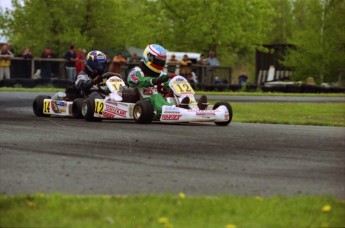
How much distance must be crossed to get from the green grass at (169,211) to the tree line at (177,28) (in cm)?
2981

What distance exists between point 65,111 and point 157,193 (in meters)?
8.90

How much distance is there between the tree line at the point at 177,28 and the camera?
36.8 m

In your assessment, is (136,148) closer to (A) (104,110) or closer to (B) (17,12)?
(A) (104,110)

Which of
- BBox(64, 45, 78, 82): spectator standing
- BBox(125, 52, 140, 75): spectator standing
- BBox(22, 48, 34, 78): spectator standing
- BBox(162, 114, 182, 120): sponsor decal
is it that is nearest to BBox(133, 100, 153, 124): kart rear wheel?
BBox(162, 114, 182, 120): sponsor decal

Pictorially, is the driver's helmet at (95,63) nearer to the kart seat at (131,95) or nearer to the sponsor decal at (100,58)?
the sponsor decal at (100,58)

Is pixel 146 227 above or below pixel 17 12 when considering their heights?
below

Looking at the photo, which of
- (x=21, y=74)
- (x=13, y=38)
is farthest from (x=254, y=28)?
(x=21, y=74)

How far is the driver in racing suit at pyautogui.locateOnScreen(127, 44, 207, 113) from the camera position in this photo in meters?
13.1

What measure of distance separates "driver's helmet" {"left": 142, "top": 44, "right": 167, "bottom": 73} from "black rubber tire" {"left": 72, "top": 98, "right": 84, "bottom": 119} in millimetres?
1455

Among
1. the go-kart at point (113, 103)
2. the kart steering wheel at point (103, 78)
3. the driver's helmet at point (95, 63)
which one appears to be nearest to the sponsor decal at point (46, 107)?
the driver's helmet at point (95, 63)

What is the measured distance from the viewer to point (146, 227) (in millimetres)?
5180

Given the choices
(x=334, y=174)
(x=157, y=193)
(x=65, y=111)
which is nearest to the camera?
(x=157, y=193)

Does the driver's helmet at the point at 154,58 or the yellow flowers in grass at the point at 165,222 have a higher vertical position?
the driver's helmet at the point at 154,58

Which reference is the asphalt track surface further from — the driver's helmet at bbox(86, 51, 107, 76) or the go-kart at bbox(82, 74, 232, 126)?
the driver's helmet at bbox(86, 51, 107, 76)
